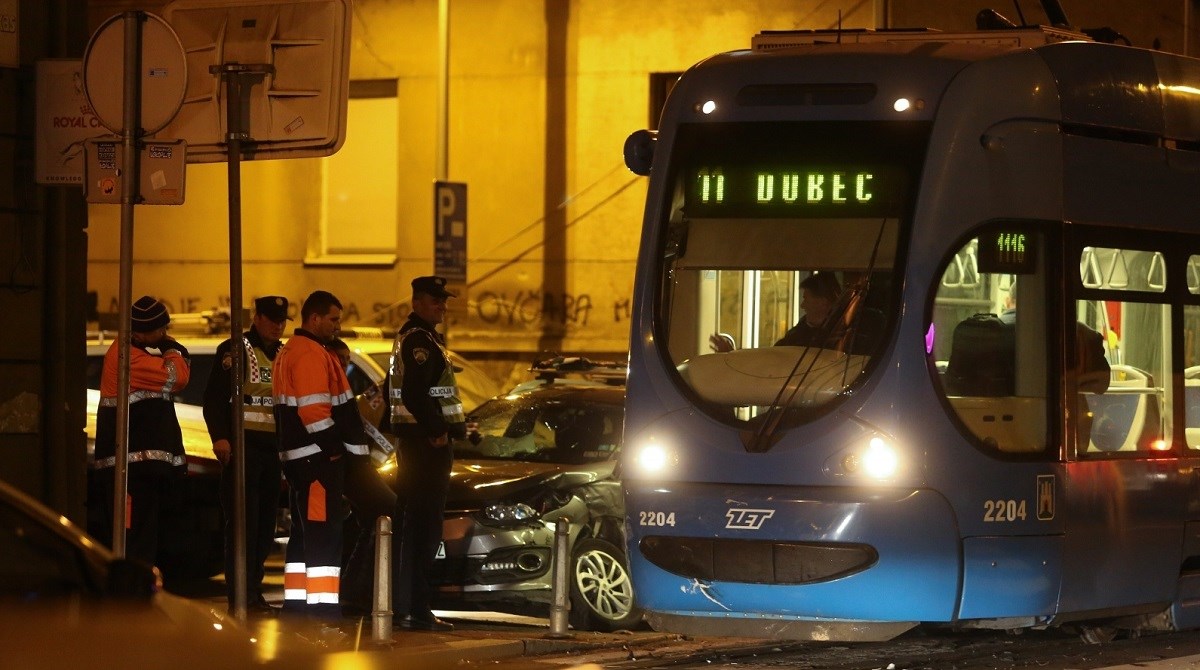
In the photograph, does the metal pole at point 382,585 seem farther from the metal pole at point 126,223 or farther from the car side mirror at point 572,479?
the metal pole at point 126,223

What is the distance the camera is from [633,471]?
9.58 metres

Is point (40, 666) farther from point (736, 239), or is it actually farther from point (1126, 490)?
point (1126, 490)

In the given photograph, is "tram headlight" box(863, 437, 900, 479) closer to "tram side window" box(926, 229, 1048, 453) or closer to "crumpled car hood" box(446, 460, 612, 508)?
"tram side window" box(926, 229, 1048, 453)

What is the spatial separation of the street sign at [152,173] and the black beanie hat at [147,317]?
204cm

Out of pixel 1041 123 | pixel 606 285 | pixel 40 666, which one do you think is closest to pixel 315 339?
pixel 1041 123

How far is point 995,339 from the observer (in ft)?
31.0

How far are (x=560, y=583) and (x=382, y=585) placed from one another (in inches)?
40.3

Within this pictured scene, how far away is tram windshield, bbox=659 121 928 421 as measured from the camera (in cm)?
926

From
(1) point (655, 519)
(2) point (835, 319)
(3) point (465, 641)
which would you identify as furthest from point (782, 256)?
(3) point (465, 641)

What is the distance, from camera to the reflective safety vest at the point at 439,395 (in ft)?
37.6

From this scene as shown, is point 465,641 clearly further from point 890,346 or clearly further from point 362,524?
point 890,346

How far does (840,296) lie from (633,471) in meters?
1.31

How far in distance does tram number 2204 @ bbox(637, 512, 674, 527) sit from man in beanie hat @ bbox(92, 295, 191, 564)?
3.32 meters

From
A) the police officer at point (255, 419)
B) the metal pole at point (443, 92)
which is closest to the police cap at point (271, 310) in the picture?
the police officer at point (255, 419)
